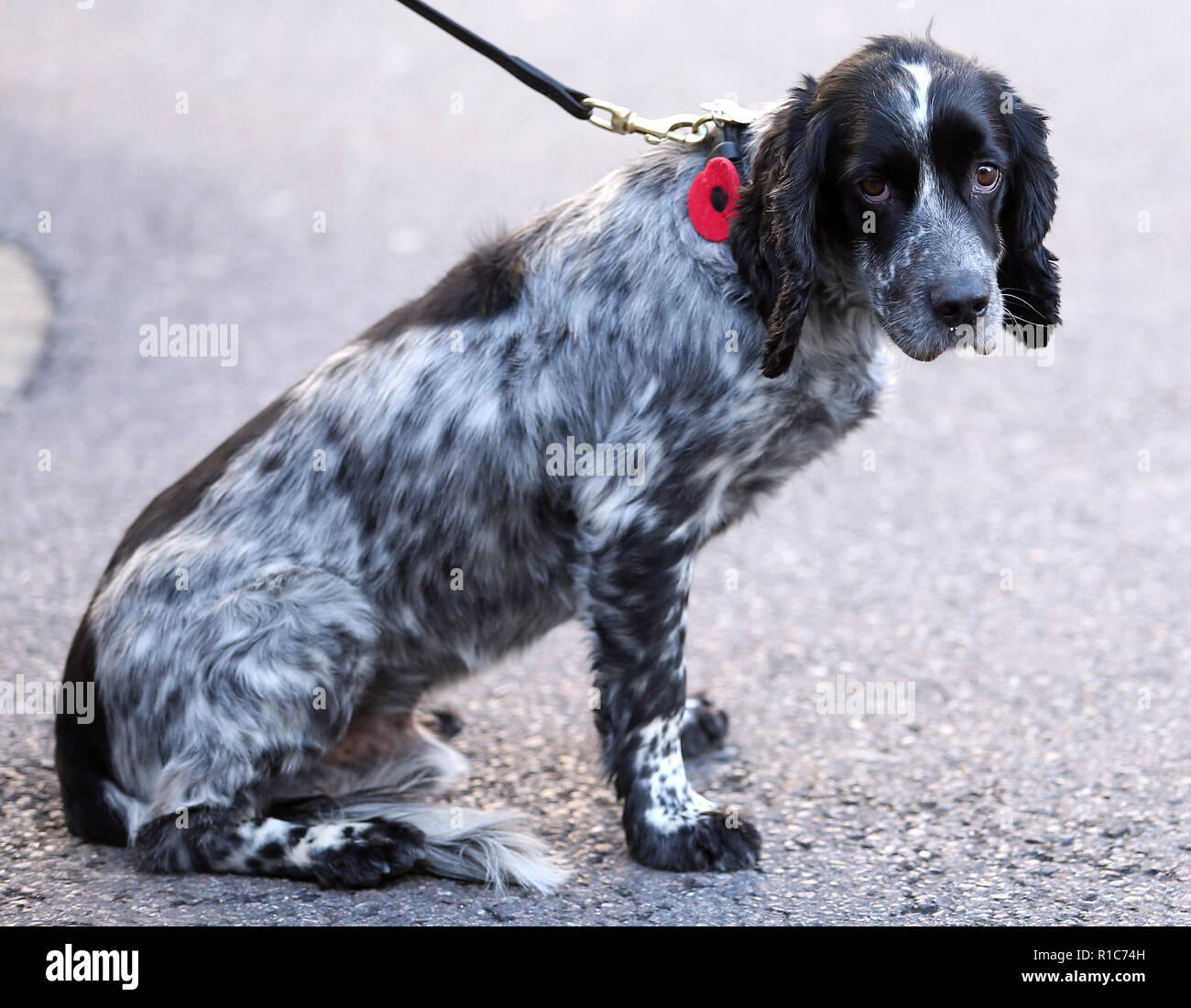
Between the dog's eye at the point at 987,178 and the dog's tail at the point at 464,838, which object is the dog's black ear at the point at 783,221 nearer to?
the dog's eye at the point at 987,178

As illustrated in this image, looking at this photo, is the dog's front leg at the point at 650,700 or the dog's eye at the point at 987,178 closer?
the dog's eye at the point at 987,178

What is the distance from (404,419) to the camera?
3.51 metres

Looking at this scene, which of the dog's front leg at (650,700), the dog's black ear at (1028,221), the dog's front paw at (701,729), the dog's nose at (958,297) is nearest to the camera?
the dog's nose at (958,297)

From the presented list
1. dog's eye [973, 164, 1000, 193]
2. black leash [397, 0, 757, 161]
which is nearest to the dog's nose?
dog's eye [973, 164, 1000, 193]

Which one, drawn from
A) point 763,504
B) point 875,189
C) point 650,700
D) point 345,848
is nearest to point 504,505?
point 650,700

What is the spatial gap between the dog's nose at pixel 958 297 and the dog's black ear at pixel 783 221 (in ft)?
0.89

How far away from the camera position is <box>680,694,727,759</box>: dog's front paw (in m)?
4.09

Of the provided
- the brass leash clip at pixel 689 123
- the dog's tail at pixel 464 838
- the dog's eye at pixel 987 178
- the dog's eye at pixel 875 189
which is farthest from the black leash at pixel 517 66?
the dog's tail at pixel 464 838

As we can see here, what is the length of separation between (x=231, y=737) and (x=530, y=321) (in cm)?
118

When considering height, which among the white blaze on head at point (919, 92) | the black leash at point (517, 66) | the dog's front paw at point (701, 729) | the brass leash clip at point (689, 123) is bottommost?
the dog's front paw at point (701, 729)

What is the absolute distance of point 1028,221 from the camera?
3.37 meters

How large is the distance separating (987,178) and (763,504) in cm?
99

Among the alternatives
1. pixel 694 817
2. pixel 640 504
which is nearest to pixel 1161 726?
pixel 694 817

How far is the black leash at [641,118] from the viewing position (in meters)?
3.49
